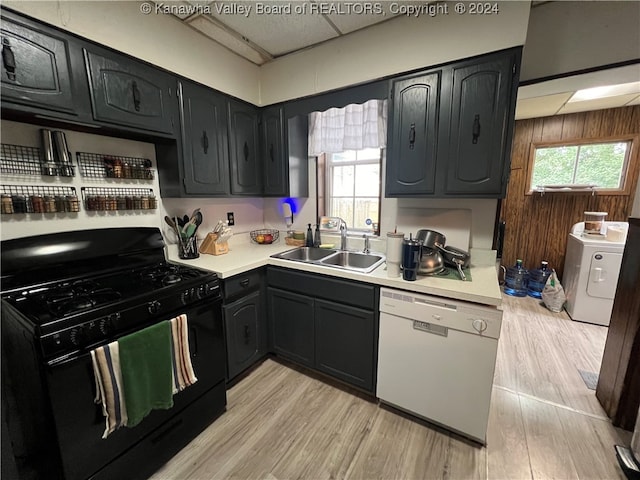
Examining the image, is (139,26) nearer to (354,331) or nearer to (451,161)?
(451,161)

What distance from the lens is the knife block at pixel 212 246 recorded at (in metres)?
2.15

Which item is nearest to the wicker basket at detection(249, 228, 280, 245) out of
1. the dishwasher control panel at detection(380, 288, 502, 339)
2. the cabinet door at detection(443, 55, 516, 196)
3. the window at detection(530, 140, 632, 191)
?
the dishwasher control panel at detection(380, 288, 502, 339)

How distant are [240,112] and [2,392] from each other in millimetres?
2183

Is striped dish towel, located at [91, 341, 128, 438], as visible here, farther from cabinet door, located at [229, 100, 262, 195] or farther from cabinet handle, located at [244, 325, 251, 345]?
cabinet door, located at [229, 100, 262, 195]

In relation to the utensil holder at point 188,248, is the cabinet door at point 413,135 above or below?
above

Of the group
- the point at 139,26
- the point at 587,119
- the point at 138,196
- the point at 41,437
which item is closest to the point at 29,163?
the point at 138,196

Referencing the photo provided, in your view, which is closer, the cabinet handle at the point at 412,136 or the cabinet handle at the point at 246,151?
the cabinet handle at the point at 412,136

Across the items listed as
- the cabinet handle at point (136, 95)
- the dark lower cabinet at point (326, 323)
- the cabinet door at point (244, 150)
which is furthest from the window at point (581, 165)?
the cabinet handle at point (136, 95)

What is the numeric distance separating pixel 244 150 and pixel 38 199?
4.42 feet

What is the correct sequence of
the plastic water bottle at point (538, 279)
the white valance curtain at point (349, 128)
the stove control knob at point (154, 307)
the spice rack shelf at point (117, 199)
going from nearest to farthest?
the stove control knob at point (154, 307) → the spice rack shelf at point (117, 199) → the white valance curtain at point (349, 128) → the plastic water bottle at point (538, 279)

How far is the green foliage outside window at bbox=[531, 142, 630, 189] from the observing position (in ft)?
10.4

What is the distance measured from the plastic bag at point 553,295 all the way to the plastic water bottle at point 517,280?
35 centimetres

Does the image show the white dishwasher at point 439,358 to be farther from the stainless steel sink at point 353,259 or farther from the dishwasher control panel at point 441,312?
the stainless steel sink at point 353,259

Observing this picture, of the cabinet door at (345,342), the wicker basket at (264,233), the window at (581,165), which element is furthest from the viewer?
the window at (581,165)
